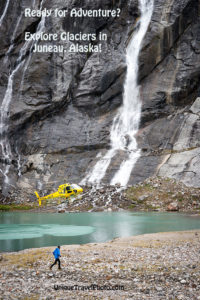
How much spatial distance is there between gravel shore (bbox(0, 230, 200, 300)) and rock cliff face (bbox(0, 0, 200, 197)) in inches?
1190

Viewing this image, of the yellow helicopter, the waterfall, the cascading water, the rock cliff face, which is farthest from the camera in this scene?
the cascading water

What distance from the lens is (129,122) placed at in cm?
4950

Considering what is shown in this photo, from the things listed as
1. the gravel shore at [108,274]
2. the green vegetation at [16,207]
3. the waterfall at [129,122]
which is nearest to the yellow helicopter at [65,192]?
the green vegetation at [16,207]

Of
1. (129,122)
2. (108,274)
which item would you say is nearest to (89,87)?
(129,122)

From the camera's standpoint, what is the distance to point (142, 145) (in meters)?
46.1

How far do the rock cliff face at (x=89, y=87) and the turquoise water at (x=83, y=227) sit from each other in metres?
15.9

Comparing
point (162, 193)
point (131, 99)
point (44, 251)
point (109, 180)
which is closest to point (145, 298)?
point (44, 251)

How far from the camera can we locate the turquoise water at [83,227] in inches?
774

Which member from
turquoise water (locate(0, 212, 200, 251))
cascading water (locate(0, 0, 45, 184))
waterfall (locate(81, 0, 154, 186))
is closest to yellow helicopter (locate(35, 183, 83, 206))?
waterfall (locate(81, 0, 154, 186))

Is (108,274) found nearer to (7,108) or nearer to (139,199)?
(139,199)

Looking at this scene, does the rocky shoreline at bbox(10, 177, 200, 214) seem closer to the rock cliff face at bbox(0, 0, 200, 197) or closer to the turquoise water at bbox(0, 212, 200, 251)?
the turquoise water at bbox(0, 212, 200, 251)

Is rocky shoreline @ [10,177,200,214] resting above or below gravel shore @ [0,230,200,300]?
below

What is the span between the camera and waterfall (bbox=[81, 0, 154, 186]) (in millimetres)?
42812

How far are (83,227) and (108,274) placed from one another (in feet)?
46.6
